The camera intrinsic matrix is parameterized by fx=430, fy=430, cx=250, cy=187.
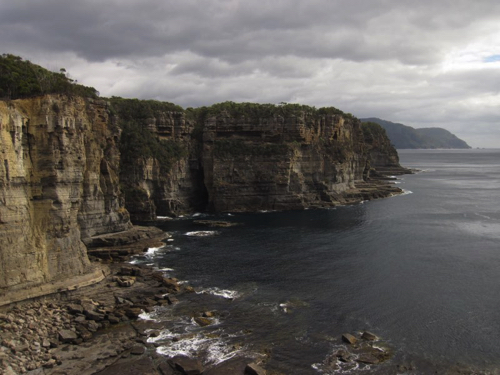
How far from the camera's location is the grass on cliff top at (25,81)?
46.0 meters

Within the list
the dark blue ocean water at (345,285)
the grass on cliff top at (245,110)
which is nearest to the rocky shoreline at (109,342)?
the dark blue ocean water at (345,285)

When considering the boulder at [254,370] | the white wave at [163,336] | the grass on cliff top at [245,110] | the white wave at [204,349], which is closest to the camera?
the boulder at [254,370]

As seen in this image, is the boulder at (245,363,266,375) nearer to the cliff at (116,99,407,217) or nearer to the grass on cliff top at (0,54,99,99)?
the grass on cliff top at (0,54,99,99)

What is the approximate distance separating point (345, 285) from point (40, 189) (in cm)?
3651

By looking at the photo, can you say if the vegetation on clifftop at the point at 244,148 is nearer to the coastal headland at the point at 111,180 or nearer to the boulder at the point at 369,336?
the coastal headland at the point at 111,180

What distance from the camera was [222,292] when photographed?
165 ft

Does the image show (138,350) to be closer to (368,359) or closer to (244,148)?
(368,359)

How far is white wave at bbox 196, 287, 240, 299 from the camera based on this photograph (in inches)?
1939

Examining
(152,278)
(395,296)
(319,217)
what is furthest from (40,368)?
(319,217)

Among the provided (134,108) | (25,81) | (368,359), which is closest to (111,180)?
(25,81)

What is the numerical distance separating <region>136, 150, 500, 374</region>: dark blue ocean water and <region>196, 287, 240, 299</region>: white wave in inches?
9.3

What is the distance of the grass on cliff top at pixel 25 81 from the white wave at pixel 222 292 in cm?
2807

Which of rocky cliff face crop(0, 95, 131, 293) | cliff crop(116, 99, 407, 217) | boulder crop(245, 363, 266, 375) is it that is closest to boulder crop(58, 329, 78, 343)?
rocky cliff face crop(0, 95, 131, 293)

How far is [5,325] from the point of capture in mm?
37594
